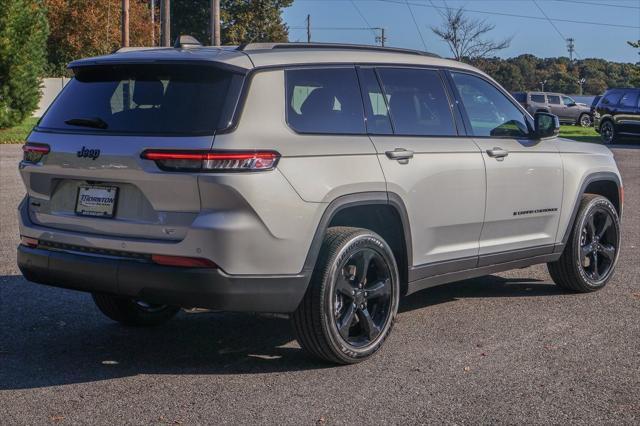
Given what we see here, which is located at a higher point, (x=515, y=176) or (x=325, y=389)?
(x=515, y=176)

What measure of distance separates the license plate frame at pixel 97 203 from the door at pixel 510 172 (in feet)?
8.78

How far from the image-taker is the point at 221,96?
5.25 metres

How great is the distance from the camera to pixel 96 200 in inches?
213

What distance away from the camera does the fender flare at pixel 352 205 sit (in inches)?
211

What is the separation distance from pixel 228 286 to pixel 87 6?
53.7 meters

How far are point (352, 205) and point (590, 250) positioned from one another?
311cm

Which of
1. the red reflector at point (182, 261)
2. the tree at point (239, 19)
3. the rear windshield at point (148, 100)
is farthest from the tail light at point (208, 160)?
the tree at point (239, 19)

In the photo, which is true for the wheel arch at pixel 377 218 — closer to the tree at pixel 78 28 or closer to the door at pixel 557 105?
the door at pixel 557 105

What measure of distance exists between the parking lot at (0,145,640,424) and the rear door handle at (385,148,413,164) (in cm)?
119

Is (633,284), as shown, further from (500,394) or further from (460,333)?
(500,394)

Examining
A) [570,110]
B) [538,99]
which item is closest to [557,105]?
[570,110]

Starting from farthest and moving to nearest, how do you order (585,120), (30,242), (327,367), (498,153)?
(585,120), (498,153), (30,242), (327,367)

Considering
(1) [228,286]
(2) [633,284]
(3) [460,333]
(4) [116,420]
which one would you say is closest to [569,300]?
(2) [633,284]

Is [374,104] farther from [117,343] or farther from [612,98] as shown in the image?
[612,98]
